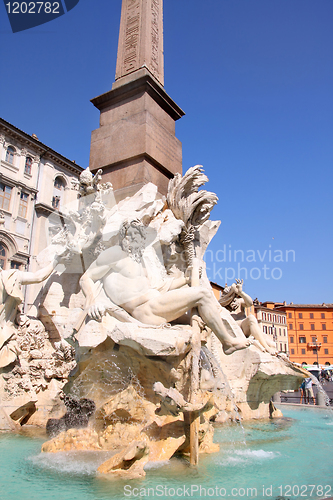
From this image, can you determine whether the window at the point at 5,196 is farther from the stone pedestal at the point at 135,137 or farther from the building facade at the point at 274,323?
the building facade at the point at 274,323

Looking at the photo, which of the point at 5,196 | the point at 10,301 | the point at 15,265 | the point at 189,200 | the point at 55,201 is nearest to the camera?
the point at 10,301

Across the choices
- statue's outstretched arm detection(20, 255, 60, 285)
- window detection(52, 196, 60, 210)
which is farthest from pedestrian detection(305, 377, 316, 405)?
window detection(52, 196, 60, 210)

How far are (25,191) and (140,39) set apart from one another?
47.5 feet

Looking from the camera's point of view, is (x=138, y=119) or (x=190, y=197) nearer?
(x=190, y=197)

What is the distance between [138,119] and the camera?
21.5ft

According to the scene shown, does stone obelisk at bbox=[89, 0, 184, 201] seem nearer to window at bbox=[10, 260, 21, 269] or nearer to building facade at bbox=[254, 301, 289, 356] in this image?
window at bbox=[10, 260, 21, 269]

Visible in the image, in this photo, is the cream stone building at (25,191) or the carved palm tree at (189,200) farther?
the cream stone building at (25,191)

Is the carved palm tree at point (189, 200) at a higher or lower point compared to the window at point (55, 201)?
lower

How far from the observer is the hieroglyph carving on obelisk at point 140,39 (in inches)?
288

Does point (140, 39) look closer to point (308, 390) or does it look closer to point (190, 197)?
point (190, 197)

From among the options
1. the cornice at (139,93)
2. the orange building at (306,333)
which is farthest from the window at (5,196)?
the orange building at (306,333)

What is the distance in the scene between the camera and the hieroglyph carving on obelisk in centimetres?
732

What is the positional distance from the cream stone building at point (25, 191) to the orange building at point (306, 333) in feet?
112

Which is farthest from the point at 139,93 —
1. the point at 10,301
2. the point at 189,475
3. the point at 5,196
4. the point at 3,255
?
the point at 5,196
